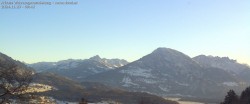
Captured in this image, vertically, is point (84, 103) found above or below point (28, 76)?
below

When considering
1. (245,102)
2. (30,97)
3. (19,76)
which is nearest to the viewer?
(30,97)

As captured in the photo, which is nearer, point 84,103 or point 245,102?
point 84,103

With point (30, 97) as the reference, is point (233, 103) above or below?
below

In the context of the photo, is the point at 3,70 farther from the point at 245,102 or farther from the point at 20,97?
the point at 245,102

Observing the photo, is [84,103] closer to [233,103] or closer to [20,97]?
[233,103]

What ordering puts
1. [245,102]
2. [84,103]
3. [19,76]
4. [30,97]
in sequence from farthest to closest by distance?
1. [245,102]
2. [84,103]
3. [19,76]
4. [30,97]

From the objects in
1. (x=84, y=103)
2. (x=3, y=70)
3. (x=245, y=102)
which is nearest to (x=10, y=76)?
(x=3, y=70)

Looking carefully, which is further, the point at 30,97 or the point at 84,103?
the point at 84,103

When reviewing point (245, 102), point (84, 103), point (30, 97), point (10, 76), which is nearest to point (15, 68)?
point (10, 76)

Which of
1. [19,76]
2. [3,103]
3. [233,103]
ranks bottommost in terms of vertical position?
[233,103]
